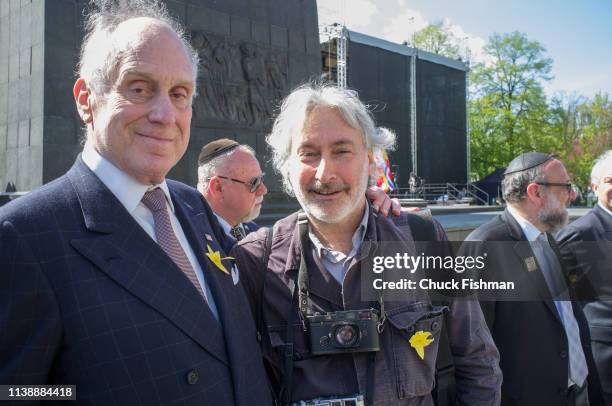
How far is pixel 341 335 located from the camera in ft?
5.71

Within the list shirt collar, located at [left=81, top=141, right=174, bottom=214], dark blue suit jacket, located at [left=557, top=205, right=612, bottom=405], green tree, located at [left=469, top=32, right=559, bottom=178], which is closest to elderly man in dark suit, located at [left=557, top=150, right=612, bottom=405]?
dark blue suit jacket, located at [left=557, top=205, right=612, bottom=405]

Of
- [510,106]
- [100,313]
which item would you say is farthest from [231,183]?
[510,106]

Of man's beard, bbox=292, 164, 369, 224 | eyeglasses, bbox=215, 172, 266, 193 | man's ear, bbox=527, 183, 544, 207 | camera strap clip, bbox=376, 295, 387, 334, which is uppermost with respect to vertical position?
eyeglasses, bbox=215, 172, 266, 193

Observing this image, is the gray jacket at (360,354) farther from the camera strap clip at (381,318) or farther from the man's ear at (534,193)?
the man's ear at (534,193)

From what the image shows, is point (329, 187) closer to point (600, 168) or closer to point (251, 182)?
point (251, 182)

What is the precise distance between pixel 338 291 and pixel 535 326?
4.74ft

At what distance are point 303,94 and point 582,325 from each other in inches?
81.5

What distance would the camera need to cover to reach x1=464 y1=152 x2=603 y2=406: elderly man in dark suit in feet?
8.91

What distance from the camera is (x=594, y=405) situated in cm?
286

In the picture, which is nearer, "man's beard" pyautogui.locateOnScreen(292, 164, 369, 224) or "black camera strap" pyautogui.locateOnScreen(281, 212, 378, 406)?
"black camera strap" pyautogui.locateOnScreen(281, 212, 378, 406)

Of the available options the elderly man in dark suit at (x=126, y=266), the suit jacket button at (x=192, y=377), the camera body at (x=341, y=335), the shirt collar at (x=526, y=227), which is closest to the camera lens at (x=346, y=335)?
the camera body at (x=341, y=335)

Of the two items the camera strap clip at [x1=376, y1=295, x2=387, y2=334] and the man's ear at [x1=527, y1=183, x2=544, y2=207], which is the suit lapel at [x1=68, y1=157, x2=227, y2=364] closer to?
the camera strap clip at [x1=376, y1=295, x2=387, y2=334]

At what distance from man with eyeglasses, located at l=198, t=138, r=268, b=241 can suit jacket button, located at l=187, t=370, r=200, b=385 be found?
233 centimetres

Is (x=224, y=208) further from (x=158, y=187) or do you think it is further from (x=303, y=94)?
(x=158, y=187)
